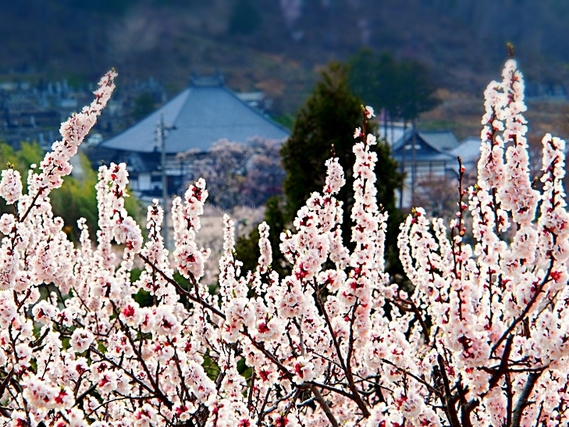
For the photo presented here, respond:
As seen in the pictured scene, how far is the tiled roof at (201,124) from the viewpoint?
2528 centimetres

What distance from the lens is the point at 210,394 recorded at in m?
2.20

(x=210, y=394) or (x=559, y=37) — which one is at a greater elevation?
(x=559, y=37)

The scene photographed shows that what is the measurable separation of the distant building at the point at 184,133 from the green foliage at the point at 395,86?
4.39m

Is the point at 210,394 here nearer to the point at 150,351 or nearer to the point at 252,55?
the point at 150,351

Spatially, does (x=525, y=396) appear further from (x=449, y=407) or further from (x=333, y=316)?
(x=333, y=316)

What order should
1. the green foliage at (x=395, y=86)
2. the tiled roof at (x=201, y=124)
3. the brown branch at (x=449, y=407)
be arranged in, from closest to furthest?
the brown branch at (x=449, y=407)
the tiled roof at (x=201, y=124)
the green foliage at (x=395, y=86)

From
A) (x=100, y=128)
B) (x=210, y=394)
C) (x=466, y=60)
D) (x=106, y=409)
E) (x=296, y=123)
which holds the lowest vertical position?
(x=106, y=409)

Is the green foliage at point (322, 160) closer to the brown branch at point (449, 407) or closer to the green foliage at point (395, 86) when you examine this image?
the brown branch at point (449, 407)

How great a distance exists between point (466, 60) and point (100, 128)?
1979 cm

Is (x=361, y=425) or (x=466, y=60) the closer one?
(x=361, y=425)

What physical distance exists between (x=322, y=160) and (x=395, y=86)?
911 inches

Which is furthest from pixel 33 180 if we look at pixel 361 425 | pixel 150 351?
pixel 361 425

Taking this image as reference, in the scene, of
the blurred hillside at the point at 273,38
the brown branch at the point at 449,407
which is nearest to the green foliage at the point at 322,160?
the brown branch at the point at 449,407

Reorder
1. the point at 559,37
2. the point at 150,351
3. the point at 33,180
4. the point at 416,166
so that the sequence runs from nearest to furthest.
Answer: the point at 150,351 → the point at 33,180 → the point at 416,166 → the point at 559,37
